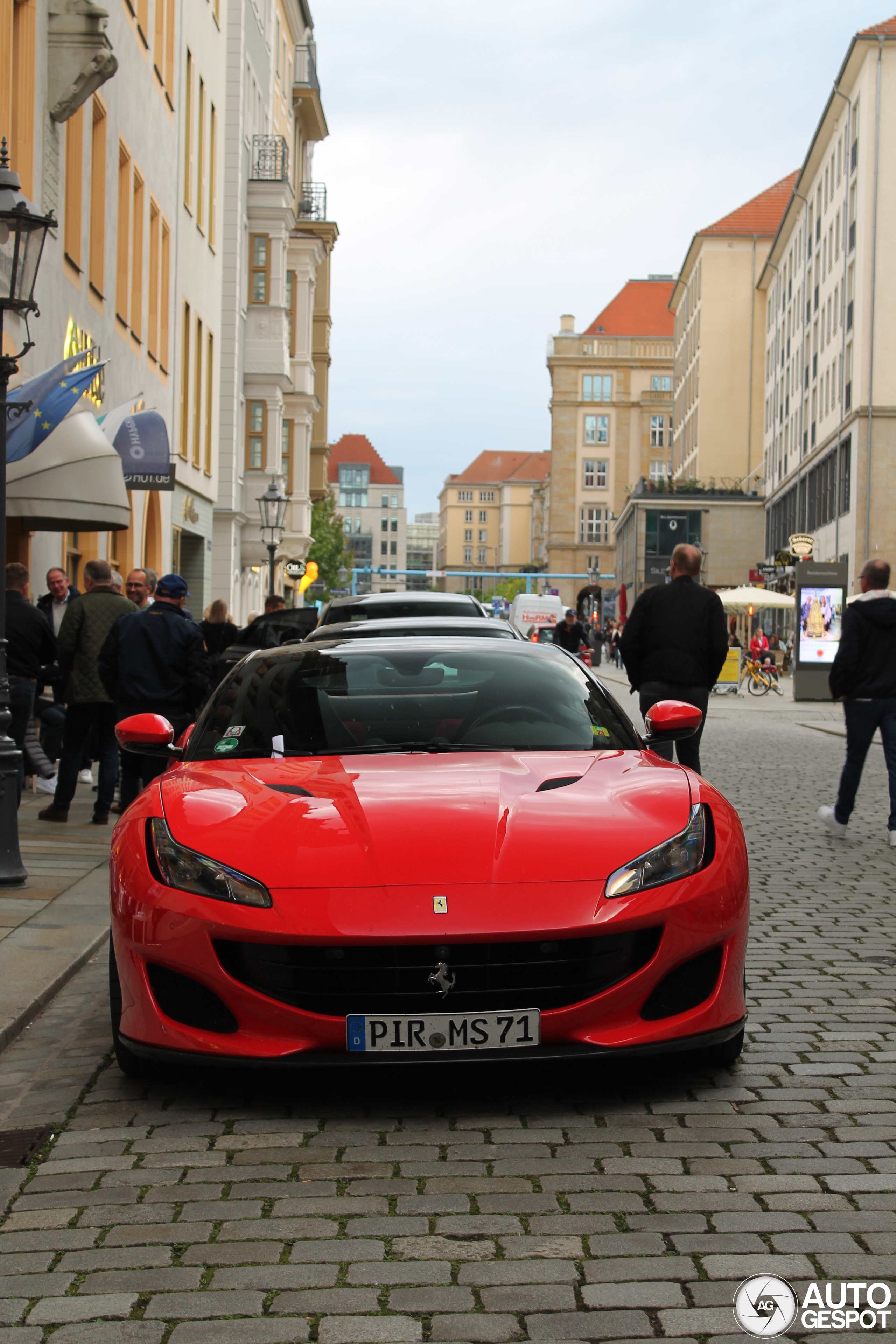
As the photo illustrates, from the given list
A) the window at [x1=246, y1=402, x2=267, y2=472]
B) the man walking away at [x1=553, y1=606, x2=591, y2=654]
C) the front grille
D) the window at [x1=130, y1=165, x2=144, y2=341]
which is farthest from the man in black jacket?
the window at [x1=246, y1=402, x2=267, y2=472]

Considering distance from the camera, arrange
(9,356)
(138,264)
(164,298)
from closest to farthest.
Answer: (9,356), (138,264), (164,298)

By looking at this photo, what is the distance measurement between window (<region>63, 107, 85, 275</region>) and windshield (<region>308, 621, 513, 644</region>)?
11.0 metres

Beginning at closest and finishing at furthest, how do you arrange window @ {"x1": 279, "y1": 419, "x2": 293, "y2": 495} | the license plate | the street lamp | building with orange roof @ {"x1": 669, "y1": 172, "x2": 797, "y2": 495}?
1. the license plate
2. the street lamp
3. window @ {"x1": 279, "y1": 419, "x2": 293, "y2": 495}
4. building with orange roof @ {"x1": 669, "y1": 172, "x2": 797, "y2": 495}

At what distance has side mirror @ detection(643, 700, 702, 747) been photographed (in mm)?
6020

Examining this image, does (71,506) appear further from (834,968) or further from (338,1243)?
(338,1243)

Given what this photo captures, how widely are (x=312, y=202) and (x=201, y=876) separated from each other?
55398 mm

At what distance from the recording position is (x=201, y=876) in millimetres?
4641

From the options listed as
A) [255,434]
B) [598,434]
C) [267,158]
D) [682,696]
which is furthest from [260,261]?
[598,434]

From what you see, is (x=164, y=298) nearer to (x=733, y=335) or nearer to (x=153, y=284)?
(x=153, y=284)

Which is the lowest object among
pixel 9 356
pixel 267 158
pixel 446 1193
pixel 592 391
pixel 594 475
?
pixel 446 1193

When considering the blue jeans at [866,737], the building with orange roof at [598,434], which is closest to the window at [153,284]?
the blue jeans at [866,737]

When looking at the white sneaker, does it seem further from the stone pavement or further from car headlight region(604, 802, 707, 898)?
car headlight region(604, 802, 707, 898)

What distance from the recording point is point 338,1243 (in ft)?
11.6

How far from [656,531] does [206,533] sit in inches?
A: 1948
